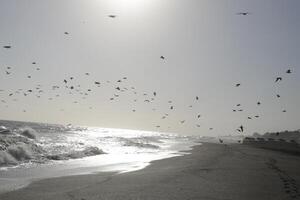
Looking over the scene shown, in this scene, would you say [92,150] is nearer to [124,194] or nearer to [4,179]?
[4,179]

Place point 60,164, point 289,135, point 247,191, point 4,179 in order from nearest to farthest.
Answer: point 247,191
point 4,179
point 60,164
point 289,135

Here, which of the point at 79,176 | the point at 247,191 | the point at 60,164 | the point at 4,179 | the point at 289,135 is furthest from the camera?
the point at 289,135

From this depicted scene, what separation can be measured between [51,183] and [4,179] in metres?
2.34

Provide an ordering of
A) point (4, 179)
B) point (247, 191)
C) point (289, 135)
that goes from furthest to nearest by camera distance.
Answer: point (289, 135) < point (4, 179) < point (247, 191)

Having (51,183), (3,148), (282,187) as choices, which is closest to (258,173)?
(282,187)

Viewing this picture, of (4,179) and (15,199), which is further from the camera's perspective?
(4,179)

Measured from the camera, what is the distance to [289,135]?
149m

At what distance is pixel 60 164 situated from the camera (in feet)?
75.8

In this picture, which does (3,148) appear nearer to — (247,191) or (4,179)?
(4,179)

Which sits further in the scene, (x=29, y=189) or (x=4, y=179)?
(x=4, y=179)

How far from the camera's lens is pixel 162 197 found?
38.7 ft

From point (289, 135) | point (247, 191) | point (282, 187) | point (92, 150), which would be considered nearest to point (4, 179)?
point (247, 191)

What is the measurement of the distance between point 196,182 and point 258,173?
4.93 meters

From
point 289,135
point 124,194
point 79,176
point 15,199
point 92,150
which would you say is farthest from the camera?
point 289,135
